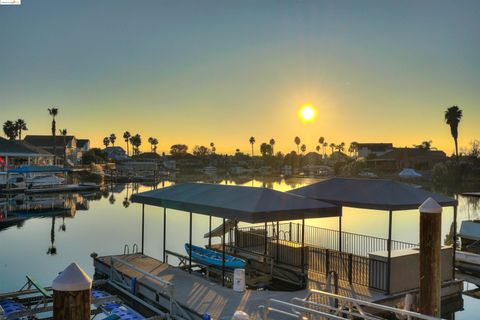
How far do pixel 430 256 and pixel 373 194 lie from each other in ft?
20.3

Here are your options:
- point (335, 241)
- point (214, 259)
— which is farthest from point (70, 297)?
point (335, 241)

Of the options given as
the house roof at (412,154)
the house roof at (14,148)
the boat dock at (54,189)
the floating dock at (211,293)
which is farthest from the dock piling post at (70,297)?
the house roof at (412,154)

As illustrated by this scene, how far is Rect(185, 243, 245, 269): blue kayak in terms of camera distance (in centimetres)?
1731

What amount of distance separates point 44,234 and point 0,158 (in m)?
47.2

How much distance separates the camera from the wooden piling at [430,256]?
31.7ft

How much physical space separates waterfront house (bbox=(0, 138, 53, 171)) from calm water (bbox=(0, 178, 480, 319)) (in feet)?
69.5

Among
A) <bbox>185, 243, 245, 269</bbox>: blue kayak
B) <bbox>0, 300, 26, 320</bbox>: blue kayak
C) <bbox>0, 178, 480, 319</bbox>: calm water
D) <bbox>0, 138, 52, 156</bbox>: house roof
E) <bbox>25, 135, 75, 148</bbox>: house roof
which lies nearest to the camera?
<bbox>0, 300, 26, 320</bbox>: blue kayak

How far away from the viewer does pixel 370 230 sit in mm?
39031

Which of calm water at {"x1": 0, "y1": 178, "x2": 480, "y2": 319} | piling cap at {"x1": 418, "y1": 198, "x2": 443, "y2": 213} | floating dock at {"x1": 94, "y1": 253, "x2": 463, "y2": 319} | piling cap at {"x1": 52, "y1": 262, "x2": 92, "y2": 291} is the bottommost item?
calm water at {"x1": 0, "y1": 178, "x2": 480, "y2": 319}

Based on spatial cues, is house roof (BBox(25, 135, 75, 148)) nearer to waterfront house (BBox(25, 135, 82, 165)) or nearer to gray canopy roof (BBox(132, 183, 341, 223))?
waterfront house (BBox(25, 135, 82, 165))

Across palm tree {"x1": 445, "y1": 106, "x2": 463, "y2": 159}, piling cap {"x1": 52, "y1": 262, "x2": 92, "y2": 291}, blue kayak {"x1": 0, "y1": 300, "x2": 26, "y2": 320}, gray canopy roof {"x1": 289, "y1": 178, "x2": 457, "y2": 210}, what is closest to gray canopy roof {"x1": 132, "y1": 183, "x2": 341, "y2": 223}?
gray canopy roof {"x1": 289, "y1": 178, "x2": 457, "y2": 210}

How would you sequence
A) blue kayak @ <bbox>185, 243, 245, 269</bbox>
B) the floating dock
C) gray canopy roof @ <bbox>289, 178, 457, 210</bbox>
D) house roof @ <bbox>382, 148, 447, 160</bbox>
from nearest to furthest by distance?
the floating dock < gray canopy roof @ <bbox>289, 178, 457, 210</bbox> < blue kayak @ <bbox>185, 243, 245, 269</bbox> < house roof @ <bbox>382, 148, 447, 160</bbox>

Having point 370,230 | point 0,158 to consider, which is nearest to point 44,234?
point 370,230

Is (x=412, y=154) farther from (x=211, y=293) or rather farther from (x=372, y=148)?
(x=211, y=293)
